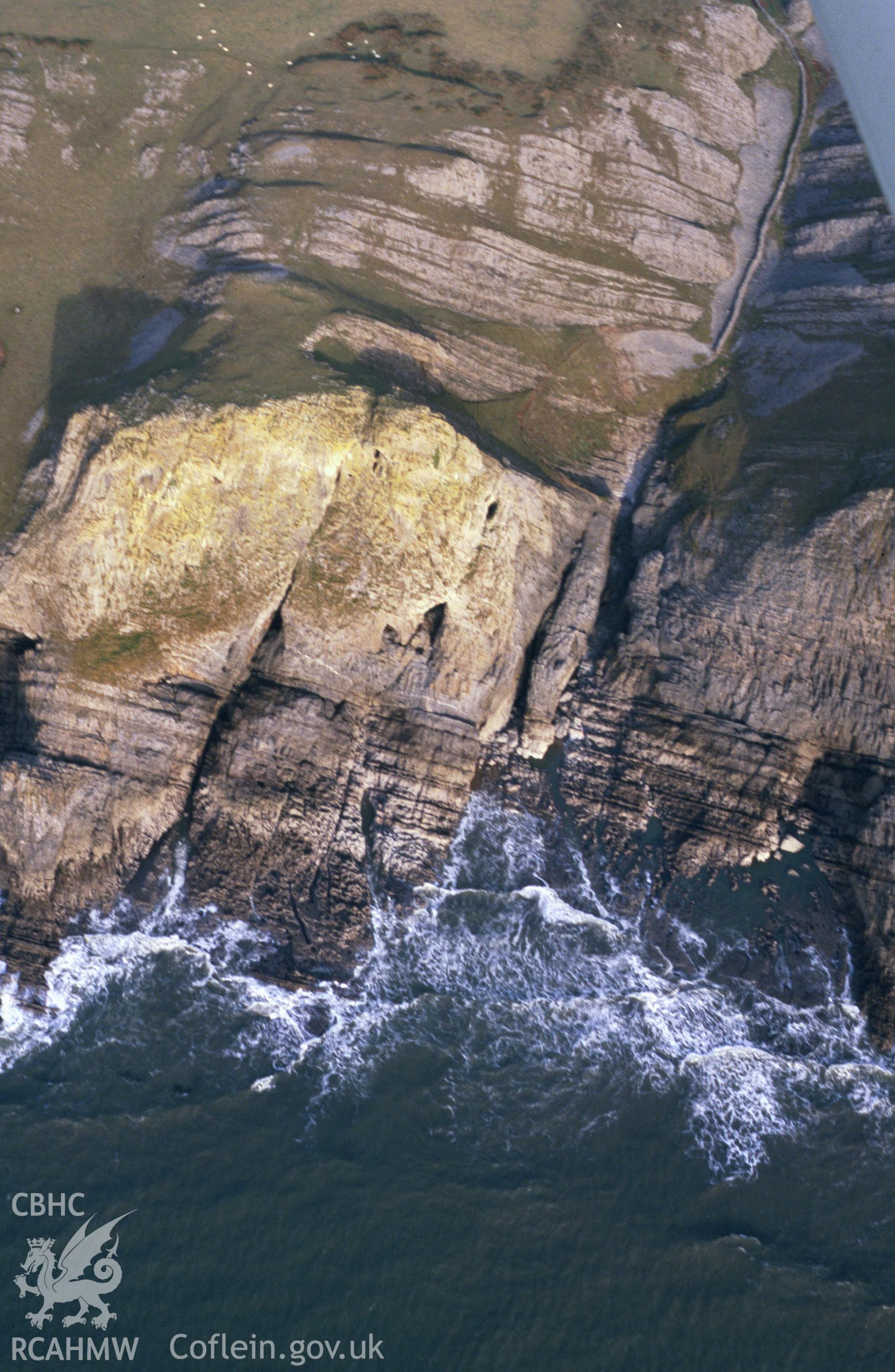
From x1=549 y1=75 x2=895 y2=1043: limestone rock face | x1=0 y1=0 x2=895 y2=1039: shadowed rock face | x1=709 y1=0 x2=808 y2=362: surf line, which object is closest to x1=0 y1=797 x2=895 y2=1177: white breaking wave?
x1=0 y1=0 x2=895 y2=1039: shadowed rock face

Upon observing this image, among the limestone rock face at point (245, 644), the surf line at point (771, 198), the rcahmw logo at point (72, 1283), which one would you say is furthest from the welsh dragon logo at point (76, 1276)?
the surf line at point (771, 198)

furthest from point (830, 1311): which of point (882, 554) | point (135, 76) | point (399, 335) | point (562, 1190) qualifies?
point (135, 76)

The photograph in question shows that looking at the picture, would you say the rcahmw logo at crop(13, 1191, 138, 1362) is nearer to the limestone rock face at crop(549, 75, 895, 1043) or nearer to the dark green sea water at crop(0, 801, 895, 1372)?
the dark green sea water at crop(0, 801, 895, 1372)

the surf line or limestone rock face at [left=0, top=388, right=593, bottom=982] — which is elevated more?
the surf line

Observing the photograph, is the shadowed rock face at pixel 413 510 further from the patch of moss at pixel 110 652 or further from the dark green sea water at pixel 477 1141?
the dark green sea water at pixel 477 1141

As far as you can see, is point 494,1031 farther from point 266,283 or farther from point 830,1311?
point 266,283
